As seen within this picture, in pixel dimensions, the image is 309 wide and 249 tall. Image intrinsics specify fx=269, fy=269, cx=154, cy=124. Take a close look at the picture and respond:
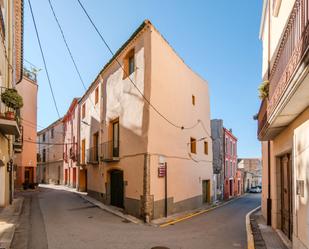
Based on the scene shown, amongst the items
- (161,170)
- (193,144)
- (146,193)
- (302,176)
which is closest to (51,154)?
(193,144)

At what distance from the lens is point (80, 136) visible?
77.3 ft

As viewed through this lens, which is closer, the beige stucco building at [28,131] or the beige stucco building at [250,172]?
the beige stucco building at [28,131]

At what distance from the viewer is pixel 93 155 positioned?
18.7 metres

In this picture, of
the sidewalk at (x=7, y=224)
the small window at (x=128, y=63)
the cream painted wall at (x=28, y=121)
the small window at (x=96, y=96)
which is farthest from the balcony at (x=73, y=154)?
the small window at (x=128, y=63)

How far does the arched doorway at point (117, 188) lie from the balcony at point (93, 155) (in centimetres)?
267

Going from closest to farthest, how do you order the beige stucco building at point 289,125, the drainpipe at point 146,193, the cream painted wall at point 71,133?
the beige stucco building at point 289,125 → the drainpipe at point 146,193 → the cream painted wall at point 71,133

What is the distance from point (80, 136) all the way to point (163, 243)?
17.2m

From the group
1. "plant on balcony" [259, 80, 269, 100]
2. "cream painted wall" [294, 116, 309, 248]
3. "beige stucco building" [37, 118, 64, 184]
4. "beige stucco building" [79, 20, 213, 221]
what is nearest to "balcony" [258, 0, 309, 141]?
"cream painted wall" [294, 116, 309, 248]

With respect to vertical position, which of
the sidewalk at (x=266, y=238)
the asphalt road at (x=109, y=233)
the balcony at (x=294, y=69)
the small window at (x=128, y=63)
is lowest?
the asphalt road at (x=109, y=233)

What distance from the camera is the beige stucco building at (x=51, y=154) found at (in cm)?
3253

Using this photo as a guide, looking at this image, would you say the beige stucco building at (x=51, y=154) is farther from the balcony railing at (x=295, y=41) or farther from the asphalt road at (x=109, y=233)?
the balcony railing at (x=295, y=41)

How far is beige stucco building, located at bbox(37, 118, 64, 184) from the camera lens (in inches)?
1281

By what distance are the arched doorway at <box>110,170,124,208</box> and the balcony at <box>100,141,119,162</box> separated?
829mm

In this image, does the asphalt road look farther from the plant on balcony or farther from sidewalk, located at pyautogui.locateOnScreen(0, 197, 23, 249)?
the plant on balcony
